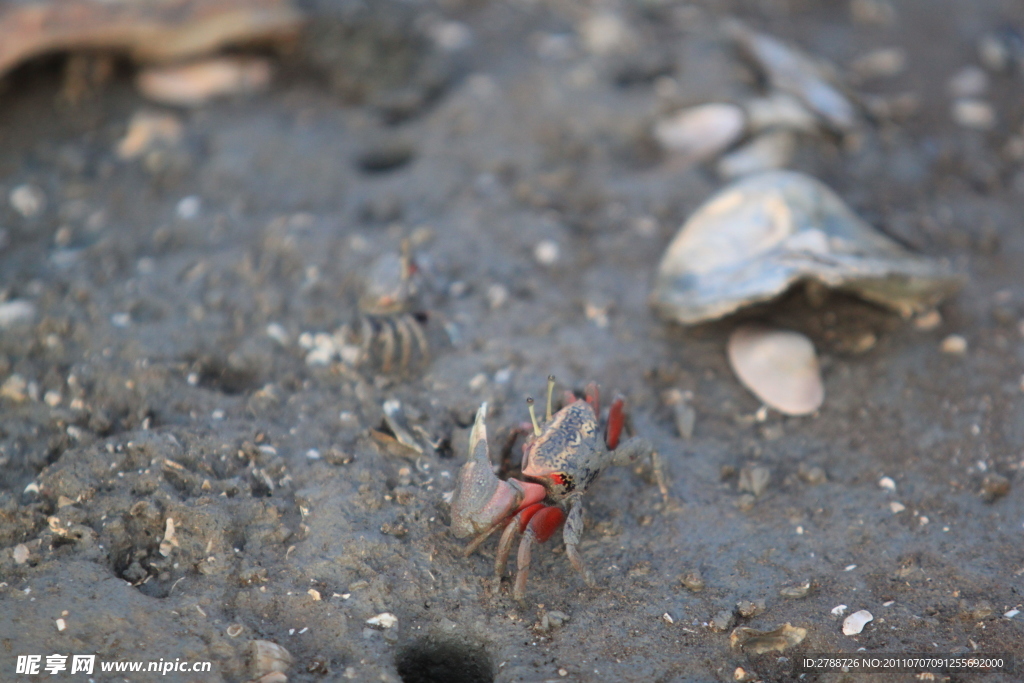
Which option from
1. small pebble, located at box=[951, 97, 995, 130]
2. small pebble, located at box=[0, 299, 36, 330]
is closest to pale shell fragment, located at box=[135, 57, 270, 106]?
small pebble, located at box=[0, 299, 36, 330]

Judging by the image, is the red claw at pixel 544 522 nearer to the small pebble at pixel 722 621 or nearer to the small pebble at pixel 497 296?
the small pebble at pixel 722 621

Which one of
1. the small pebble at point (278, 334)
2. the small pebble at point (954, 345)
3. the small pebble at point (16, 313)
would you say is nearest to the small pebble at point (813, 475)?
the small pebble at point (954, 345)

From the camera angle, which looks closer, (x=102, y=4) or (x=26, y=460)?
(x=26, y=460)

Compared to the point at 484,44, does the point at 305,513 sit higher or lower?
lower

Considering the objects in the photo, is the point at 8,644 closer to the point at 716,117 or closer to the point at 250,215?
the point at 250,215

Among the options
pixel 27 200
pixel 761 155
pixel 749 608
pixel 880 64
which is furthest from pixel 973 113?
pixel 27 200

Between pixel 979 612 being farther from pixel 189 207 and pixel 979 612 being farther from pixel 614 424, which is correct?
pixel 189 207

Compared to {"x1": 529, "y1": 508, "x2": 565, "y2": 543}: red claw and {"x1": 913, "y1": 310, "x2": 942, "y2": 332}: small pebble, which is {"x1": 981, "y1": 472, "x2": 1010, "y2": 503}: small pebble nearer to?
{"x1": 913, "y1": 310, "x2": 942, "y2": 332}: small pebble

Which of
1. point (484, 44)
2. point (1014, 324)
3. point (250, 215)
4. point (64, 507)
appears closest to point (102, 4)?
point (250, 215)
